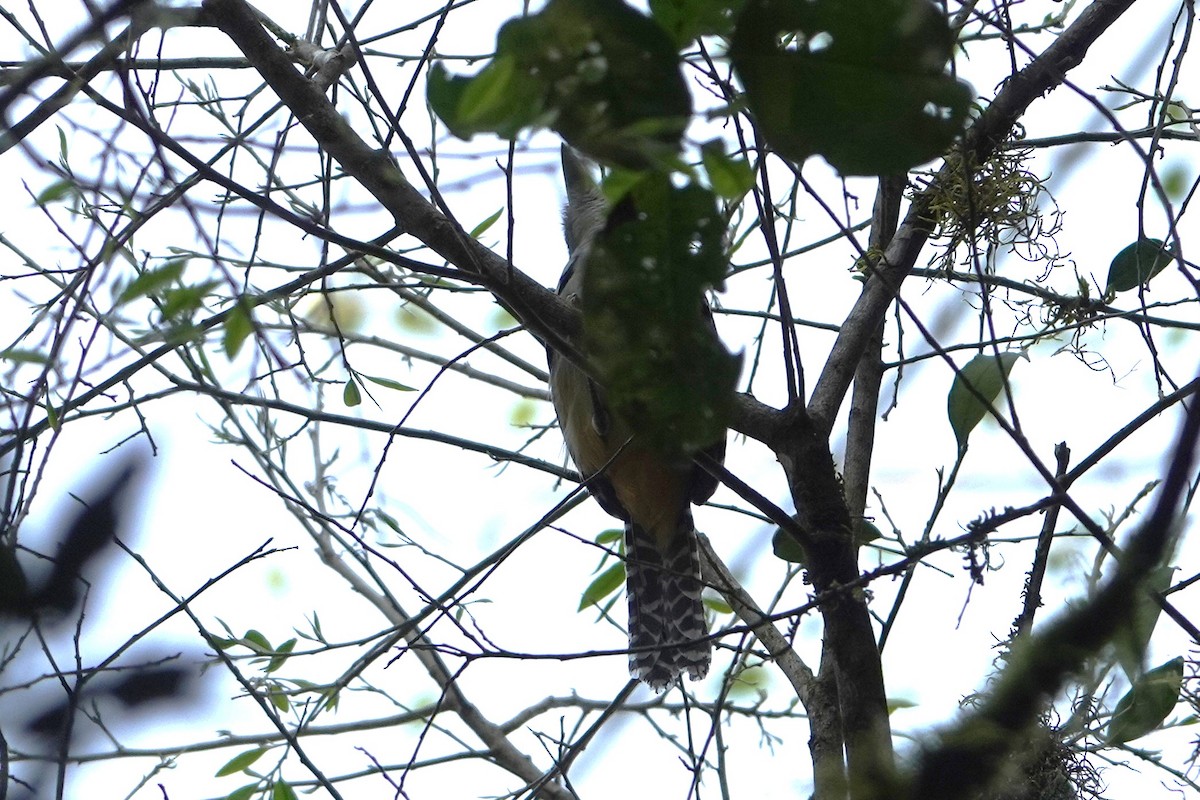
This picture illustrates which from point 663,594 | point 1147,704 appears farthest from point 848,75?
point 663,594

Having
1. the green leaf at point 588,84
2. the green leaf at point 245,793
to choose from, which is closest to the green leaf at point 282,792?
the green leaf at point 245,793

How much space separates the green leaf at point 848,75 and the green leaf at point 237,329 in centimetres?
58

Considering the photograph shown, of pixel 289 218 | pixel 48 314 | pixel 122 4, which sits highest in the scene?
pixel 48 314

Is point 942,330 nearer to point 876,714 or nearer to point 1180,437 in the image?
point 876,714

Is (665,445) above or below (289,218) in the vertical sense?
below

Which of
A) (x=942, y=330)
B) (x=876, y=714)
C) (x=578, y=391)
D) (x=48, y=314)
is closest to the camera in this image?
(x=876, y=714)

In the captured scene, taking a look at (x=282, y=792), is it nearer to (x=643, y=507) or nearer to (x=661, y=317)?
(x=643, y=507)

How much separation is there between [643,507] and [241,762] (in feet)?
5.80

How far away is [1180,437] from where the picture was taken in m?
0.91

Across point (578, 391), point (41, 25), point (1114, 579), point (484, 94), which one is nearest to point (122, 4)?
point (484, 94)

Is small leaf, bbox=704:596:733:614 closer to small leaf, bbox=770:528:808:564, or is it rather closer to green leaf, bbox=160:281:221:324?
small leaf, bbox=770:528:808:564

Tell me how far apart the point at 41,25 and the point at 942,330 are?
2484 millimetres

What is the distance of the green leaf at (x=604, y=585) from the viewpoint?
4.12 m

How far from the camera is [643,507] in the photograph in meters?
4.73
